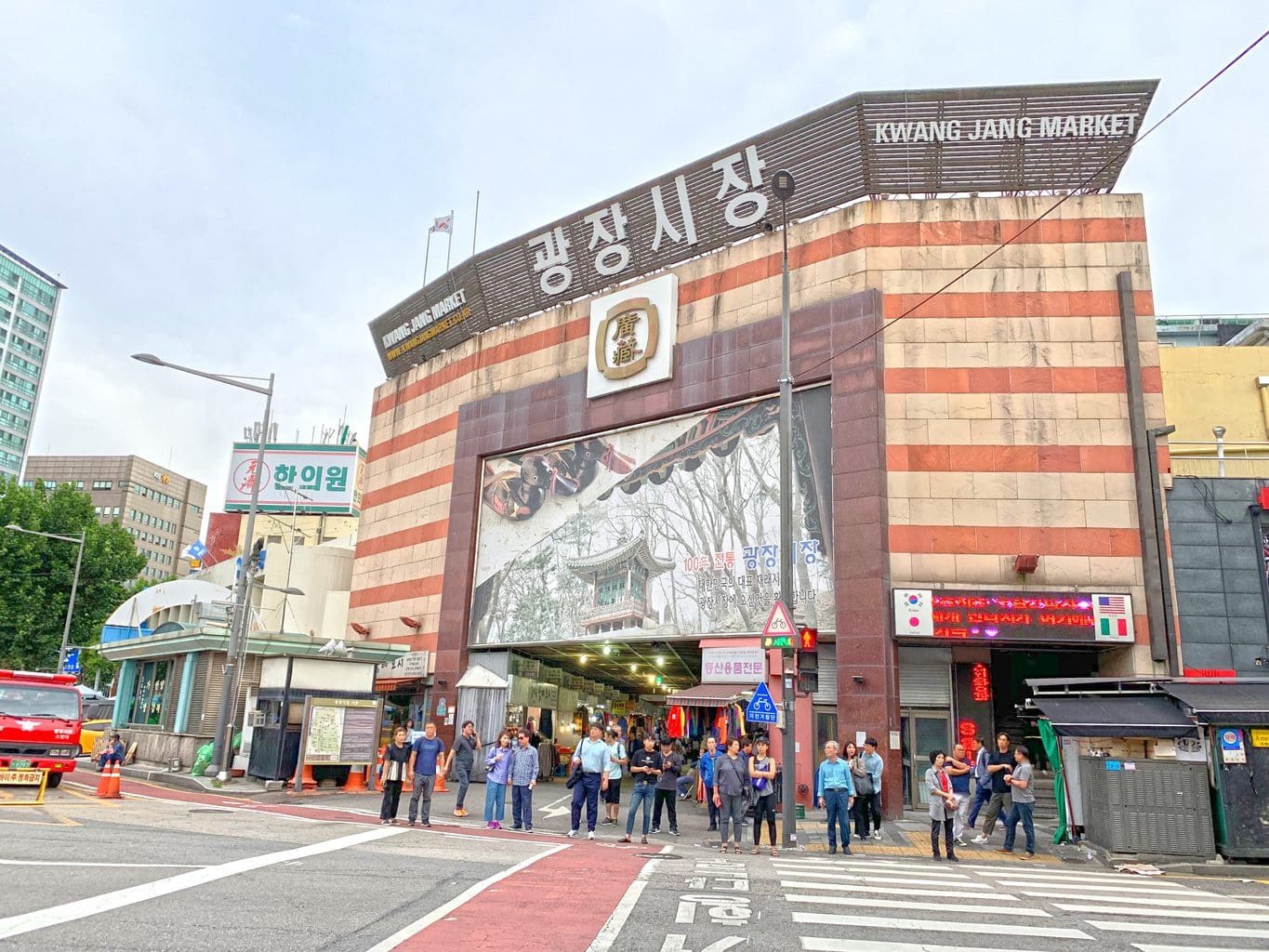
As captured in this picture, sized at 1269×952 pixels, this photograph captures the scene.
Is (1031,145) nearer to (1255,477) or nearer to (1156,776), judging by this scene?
(1255,477)

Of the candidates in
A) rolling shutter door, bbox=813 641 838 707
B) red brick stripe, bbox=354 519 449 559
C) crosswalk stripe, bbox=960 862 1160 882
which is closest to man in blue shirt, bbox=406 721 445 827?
crosswalk stripe, bbox=960 862 1160 882

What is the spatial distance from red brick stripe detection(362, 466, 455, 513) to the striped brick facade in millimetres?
13005

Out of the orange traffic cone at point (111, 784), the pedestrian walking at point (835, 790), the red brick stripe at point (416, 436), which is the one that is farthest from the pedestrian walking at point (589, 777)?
the red brick stripe at point (416, 436)

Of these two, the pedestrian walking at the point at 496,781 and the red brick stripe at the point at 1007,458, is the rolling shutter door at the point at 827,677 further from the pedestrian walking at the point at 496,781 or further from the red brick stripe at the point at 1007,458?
the pedestrian walking at the point at 496,781

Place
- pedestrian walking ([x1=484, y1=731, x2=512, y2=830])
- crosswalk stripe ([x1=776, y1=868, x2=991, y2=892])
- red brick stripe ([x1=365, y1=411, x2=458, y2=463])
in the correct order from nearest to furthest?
crosswalk stripe ([x1=776, y1=868, x2=991, y2=892]) < pedestrian walking ([x1=484, y1=731, x2=512, y2=830]) < red brick stripe ([x1=365, y1=411, x2=458, y2=463])

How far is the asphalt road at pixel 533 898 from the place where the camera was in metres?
6.75

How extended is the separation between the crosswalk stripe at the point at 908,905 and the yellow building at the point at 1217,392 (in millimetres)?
20273

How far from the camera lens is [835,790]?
14.2m

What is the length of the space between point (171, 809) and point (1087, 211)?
2427cm

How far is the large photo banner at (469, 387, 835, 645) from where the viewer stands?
23.4m

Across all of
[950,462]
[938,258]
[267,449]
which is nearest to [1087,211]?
Result: [938,258]

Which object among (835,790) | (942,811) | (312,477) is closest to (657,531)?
(835,790)

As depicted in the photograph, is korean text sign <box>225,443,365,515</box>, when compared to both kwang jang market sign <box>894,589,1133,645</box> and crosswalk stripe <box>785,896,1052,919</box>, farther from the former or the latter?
crosswalk stripe <box>785,896,1052,919</box>

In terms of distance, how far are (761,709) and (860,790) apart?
219 centimetres
